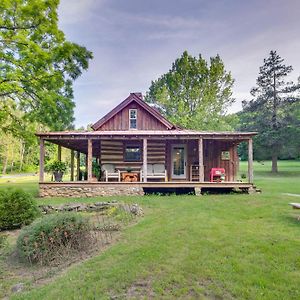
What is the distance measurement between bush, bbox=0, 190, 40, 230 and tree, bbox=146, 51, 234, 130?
2497 cm

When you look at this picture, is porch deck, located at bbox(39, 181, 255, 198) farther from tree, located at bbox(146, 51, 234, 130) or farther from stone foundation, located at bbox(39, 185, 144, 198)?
tree, located at bbox(146, 51, 234, 130)

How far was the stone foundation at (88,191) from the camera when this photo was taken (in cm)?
1489

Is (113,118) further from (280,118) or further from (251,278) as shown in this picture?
(280,118)

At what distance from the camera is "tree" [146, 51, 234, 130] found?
32344 millimetres

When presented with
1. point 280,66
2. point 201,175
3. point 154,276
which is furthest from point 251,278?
point 280,66

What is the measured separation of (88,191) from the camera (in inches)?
589

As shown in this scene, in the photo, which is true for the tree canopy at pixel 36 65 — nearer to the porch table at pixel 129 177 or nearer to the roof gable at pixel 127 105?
the roof gable at pixel 127 105

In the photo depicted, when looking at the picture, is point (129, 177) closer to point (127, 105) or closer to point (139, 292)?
point (127, 105)

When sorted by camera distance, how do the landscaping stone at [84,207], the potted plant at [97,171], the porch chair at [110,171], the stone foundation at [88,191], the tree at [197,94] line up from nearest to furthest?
the landscaping stone at [84,207] → the stone foundation at [88,191] → the porch chair at [110,171] → the potted plant at [97,171] → the tree at [197,94]

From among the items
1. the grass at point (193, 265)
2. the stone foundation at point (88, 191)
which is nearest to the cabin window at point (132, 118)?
the stone foundation at point (88, 191)

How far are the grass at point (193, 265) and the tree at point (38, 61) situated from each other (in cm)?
893

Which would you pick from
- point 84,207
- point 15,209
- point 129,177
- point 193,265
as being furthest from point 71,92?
point 193,265

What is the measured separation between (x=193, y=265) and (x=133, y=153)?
13053mm

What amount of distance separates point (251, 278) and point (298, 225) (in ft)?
13.1
